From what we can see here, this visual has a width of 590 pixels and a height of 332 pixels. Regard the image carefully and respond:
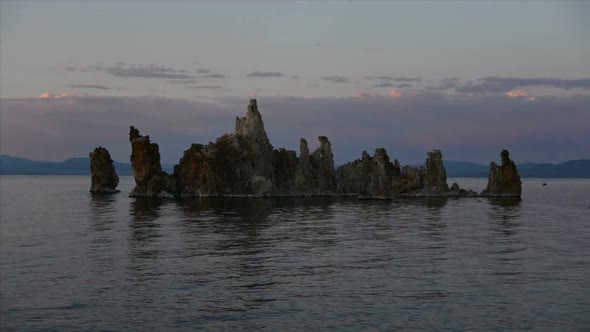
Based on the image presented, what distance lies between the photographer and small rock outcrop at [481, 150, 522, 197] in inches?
7195

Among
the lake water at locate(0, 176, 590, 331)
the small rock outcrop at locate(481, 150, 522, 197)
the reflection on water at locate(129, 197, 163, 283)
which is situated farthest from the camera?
the small rock outcrop at locate(481, 150, 522, 197)

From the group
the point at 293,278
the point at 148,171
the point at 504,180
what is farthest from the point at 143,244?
the point at 504,180

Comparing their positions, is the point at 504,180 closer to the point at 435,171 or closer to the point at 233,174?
the point at 435,171

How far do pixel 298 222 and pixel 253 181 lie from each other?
311ft

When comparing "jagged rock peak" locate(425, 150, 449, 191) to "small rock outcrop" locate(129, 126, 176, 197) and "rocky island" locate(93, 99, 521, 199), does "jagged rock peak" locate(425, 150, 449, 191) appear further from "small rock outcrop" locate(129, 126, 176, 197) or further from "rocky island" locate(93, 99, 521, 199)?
"small rock outcrop" locate(129, 126, 176, 197)

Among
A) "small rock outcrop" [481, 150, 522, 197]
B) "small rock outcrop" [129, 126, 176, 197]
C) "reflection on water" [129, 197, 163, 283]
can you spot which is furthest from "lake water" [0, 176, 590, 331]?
"small rock outcrop" [481, 150, 522, 197]

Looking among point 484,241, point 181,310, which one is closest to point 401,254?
point 484,241

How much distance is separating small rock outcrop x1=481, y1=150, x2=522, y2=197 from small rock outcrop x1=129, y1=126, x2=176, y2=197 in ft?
307

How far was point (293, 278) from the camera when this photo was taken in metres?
44.3

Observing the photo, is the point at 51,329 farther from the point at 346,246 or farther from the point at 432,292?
the point at 346,246

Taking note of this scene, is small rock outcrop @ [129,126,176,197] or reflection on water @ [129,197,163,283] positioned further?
small rock outcrop @ [129,126,176,197]

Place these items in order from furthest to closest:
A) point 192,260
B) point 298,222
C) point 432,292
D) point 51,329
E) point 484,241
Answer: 1. point 298,222
2. point 484,241
3. point 192,260
4. point 432,292
5. point 51,329

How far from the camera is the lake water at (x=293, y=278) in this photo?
32750 mm

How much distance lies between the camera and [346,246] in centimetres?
6359
